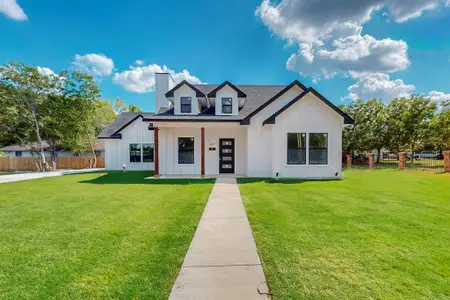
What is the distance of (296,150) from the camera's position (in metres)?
12.2

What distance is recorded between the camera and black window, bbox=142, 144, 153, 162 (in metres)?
17.8

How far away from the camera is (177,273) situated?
2900 millimetres

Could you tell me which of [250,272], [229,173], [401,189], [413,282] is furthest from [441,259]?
[229,173]

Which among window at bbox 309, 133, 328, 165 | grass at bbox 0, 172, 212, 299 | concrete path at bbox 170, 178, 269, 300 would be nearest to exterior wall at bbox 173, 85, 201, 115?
window at bbox 309, 133, 328, 165

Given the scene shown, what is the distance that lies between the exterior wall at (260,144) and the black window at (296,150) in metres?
1.16

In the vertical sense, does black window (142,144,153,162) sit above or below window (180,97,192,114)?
below

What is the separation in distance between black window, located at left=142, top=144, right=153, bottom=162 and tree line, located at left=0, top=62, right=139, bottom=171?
347 inches

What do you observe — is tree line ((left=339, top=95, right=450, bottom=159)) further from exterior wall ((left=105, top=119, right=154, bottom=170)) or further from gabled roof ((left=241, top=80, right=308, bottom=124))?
exterior wall ((left=105, top=119, right=154, bottom=170))

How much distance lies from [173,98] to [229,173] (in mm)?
6437

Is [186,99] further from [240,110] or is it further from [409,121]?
[409,121]

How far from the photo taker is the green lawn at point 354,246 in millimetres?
2578

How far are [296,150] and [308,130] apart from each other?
132 cm

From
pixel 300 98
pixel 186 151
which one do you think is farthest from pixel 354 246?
pixel 186 151

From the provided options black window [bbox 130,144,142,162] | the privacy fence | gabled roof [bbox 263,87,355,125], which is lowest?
the privacy fence
